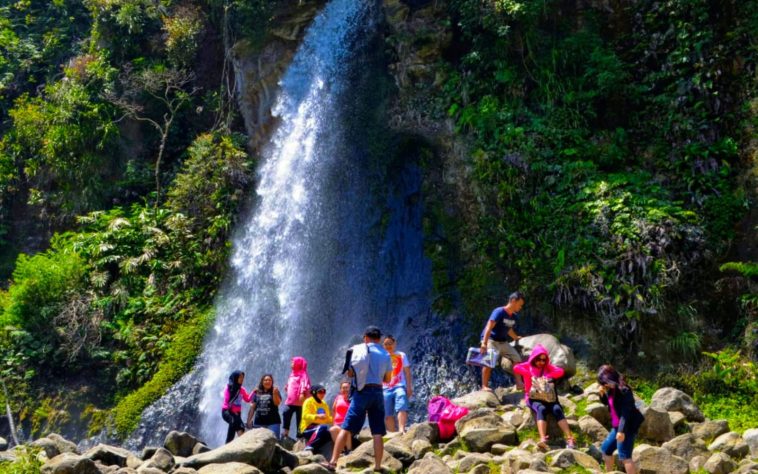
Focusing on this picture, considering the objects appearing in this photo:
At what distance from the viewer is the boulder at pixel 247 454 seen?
7.19 meters

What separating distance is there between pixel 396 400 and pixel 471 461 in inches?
89.2

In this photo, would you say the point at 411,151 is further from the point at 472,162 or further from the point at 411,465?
the point at 411,465

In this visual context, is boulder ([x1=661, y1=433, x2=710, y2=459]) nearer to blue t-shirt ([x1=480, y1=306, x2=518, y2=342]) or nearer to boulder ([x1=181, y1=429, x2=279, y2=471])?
blue t-shirt ([x1=480, y1=306, x2=518, y2=342])

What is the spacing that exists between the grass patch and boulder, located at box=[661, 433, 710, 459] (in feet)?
32.7

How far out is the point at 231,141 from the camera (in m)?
18.0

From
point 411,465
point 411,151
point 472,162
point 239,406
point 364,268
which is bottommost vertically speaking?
point 411,465

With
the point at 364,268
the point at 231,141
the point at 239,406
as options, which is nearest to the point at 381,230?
the point at 364,268

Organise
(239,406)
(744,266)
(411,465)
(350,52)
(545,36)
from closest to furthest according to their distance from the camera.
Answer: (411,465) → (239,406) → (744,266) → (545,36) → (350,52)

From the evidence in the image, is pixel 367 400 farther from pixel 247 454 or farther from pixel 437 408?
pixel 437 408

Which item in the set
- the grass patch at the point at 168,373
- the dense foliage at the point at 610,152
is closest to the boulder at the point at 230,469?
the dense foliage at the point at 610,152

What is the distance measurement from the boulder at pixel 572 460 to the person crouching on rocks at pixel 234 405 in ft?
14.0

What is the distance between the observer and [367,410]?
24.8ft

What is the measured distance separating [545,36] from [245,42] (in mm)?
8165

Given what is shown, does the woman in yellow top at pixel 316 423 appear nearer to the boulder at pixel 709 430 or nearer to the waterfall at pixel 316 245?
the waterfall at pixel 316 245
